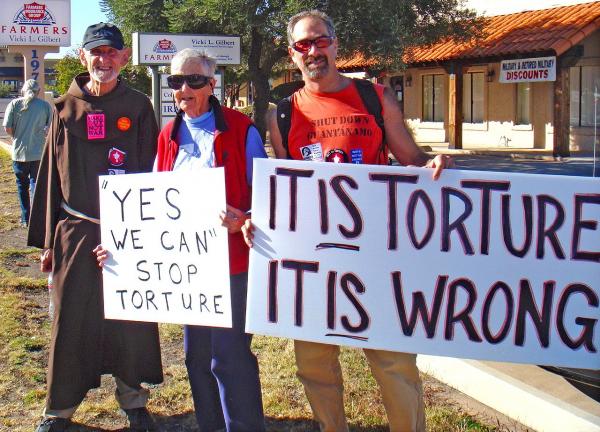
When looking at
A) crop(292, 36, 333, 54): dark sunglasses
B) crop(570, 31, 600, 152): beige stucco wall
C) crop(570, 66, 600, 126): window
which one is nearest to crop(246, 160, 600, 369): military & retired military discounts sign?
crop(292, 36, 333, 54): dark sunglasses

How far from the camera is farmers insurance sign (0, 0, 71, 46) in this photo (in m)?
24.3

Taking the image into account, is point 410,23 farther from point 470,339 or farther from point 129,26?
point 470,339

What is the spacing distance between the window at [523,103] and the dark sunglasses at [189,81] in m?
22.4

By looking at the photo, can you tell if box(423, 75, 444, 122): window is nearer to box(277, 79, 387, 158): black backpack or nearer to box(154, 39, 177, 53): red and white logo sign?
box(154, 39, 177, 53): red and white logo sign

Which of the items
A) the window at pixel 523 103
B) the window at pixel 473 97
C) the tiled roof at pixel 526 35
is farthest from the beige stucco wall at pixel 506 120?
the tiled roof at pixel 526 35

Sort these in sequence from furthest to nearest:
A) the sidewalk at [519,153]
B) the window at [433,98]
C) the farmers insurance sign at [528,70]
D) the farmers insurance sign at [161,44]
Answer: the window at [433,98] → the farmers insurance sign at [528,70] → the sidewalk at [519,153] → the farmers insurance sign at [161,44]

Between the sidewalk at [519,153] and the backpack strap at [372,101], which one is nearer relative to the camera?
the backpack strap at [372,101]

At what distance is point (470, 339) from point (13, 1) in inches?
1001

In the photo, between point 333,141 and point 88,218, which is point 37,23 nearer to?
point 88,218

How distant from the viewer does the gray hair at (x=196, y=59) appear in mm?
3635

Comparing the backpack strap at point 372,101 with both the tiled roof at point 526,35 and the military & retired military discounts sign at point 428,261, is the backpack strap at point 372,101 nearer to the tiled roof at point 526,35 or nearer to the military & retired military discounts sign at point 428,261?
the military & retired military discounts sign at point 428,261

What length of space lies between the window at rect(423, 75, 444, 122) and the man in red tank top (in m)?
25.7

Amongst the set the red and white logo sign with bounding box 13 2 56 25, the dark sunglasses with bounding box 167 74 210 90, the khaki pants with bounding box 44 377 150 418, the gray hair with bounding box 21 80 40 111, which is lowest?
the khaki pants with bounding box 44 377 150 418

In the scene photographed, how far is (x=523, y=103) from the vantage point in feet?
82.0
